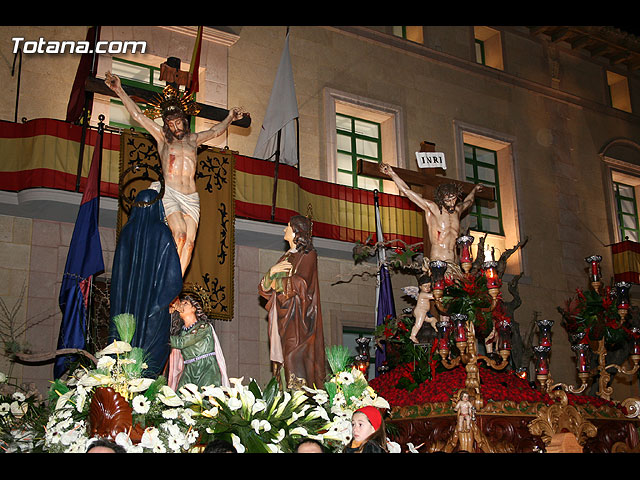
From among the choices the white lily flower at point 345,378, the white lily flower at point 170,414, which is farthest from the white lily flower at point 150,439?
the white lily flower at point 345,378

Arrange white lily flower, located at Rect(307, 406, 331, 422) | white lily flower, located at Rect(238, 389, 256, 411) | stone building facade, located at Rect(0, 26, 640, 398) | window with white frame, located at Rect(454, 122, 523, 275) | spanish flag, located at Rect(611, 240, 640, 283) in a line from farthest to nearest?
spanish flag, located at Rect(611, 240, 640, 283) → window with white frame, located at Rect(454, 122, 523, 275) → stone building facade, located at Rect(0, 26, 640, 398) → white lily flower, located at Rect(307, 406, 331, 422) → white lily flower, located at Rect(238, 389, 256, 411)

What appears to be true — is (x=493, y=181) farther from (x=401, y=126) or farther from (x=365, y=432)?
(x=365, y=432)

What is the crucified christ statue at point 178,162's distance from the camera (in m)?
7.41

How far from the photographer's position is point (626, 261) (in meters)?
17.6

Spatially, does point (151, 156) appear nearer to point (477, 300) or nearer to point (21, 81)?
point (21, 81)

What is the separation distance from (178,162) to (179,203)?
53cm

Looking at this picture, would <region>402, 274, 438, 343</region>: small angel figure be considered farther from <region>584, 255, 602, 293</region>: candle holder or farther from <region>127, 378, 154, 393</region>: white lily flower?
<region>127, 378, 154, 393</region>: white lily flower

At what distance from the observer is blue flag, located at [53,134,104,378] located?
8.97 m

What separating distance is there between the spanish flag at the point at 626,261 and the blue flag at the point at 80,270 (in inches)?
499

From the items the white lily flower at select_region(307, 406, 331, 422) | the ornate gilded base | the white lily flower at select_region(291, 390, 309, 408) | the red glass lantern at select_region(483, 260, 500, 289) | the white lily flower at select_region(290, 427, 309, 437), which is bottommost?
the ornate gilded base

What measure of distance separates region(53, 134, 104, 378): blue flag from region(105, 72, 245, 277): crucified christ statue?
1.85 metres

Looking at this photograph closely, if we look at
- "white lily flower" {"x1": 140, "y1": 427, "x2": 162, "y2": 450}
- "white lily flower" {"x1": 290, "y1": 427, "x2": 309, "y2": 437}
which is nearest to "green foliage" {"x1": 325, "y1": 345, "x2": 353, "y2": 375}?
"white lily flower" {"x1": 290, "y1": 427, "x2": 309, "y2": 437}

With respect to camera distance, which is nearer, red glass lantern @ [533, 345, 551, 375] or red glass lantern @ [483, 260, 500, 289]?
red glass lantern @ [483, 260, 500, 289]
